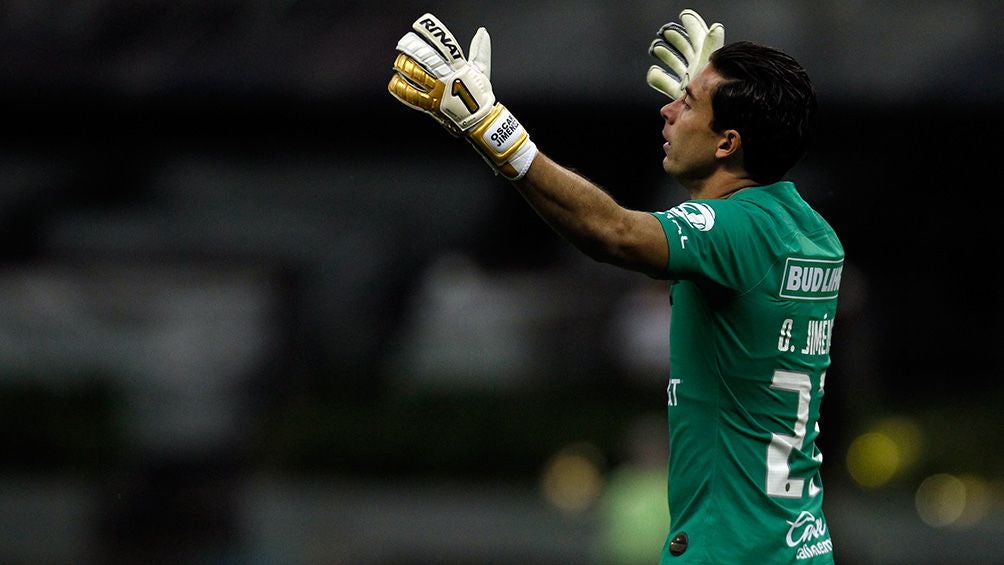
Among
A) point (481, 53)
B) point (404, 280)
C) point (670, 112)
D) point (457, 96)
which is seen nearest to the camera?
point (457, 96)

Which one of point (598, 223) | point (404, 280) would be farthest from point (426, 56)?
point (404, 280)

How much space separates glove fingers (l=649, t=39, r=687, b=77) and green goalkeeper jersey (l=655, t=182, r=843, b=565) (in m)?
0.76

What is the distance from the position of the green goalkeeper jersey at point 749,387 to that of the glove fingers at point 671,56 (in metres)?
0.76

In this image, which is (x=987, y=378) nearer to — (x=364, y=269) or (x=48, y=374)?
(x=364, y=269)

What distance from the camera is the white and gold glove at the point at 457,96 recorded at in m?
3.76

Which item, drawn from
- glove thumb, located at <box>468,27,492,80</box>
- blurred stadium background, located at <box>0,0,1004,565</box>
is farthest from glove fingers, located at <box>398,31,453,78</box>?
blurred stadium background, located at <box>0,0,1004,565</box>

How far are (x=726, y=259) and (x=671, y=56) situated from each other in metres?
1.16

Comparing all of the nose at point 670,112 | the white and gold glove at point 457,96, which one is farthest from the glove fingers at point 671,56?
the white and gold glove at point 457,96

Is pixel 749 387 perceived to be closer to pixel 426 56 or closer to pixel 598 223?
pixel 598 223

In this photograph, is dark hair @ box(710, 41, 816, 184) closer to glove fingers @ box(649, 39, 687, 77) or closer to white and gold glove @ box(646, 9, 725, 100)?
white and gold glove @ box(646, 9, 725, 100)

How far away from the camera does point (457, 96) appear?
3793 mm

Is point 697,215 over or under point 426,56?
under

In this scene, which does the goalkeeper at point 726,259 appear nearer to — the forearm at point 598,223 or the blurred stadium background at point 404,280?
the forearm at point 598,223

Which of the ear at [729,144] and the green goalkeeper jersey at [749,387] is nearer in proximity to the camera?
the green goalkeeper jersey at [749,387]
